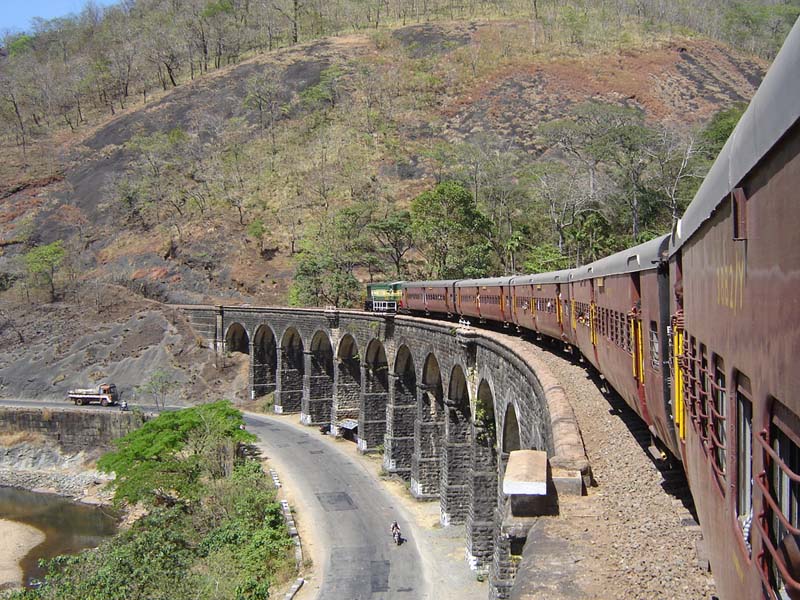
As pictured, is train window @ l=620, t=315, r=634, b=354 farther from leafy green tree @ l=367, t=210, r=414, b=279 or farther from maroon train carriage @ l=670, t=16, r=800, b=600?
leafy green tree @ l=367, t=210, r=414, b=279

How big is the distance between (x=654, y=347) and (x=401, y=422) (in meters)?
25.3

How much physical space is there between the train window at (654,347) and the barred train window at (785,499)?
15.5 feet

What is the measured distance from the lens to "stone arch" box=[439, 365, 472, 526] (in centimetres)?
2461

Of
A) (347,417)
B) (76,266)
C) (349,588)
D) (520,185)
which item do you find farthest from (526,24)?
(349,588)

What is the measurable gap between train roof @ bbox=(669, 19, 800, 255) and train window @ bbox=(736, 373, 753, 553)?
34.3 inches

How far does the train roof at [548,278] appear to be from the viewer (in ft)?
50.7

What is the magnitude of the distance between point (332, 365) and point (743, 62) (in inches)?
2627

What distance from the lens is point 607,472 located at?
320 inches

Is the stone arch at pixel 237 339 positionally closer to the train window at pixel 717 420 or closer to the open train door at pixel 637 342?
the open train door at pixel 637 342

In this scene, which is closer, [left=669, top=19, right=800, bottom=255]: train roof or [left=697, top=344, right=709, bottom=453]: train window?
[left=669, top=19, right=800, bottom=255]: train roof

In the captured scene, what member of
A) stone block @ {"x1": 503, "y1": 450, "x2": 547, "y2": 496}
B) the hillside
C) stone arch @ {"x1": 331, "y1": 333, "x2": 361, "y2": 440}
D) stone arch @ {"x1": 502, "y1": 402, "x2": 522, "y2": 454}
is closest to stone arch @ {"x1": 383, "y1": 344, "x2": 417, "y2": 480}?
stone arch @ {"x1": 331, "y1": 333, "x2": 361, "y2": 440}

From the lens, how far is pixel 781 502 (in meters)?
2.46

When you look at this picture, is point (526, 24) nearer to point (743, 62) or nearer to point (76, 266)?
point (743, 62)

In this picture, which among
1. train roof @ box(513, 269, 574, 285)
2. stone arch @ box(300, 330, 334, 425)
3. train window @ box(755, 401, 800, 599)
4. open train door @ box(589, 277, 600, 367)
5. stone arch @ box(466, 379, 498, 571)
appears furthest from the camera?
stone arch @ box(300, 330, 334, 425)
